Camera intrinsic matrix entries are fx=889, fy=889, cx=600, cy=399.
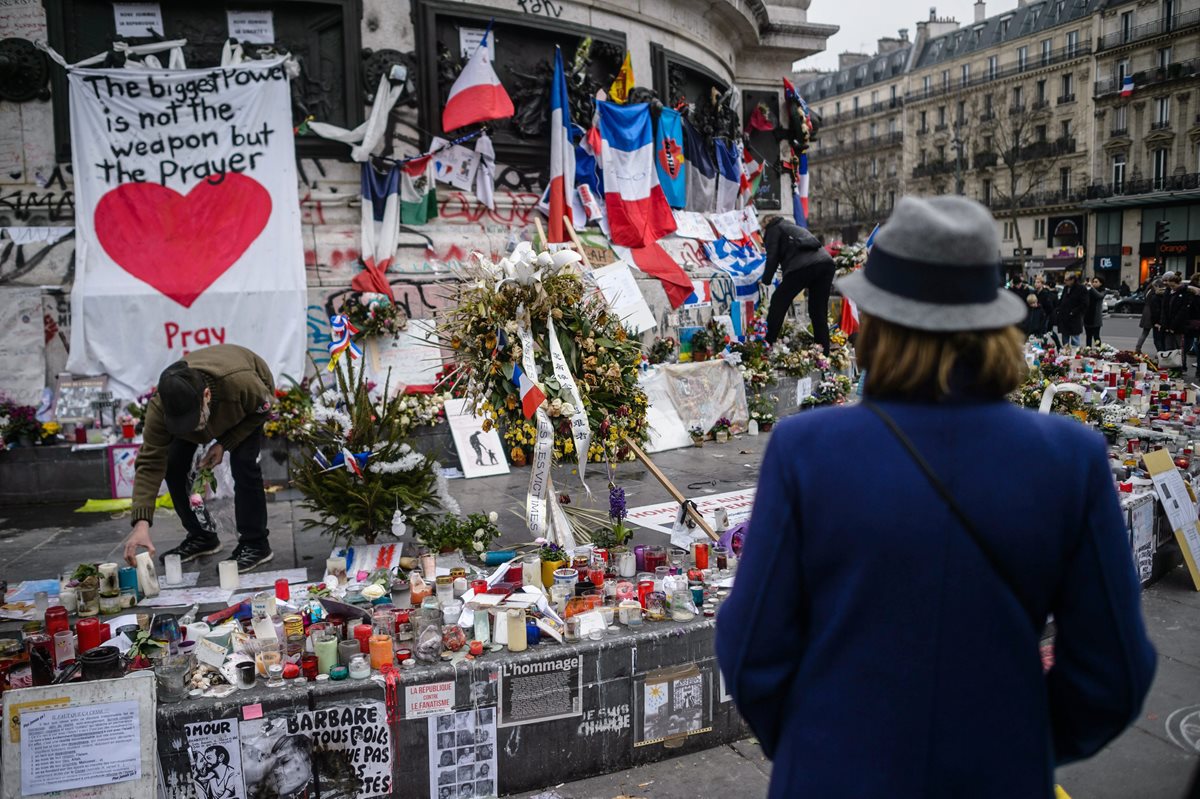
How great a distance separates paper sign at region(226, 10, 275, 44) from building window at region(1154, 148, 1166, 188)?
175 feet

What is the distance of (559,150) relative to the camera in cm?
1155

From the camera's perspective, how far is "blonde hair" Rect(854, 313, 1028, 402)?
5.47 ft

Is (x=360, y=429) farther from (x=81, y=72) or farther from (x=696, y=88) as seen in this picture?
(x=696, y=88)

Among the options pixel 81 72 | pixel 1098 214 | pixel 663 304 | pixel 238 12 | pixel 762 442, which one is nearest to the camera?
pixel 81 72

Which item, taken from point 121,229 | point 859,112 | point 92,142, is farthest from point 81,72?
point 859,112

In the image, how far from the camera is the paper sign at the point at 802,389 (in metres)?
12.6

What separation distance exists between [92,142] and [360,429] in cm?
580

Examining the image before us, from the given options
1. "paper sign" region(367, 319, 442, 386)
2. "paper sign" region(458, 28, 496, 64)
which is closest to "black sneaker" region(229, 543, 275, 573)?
"paper sign" region(367, 319, 442, 386)

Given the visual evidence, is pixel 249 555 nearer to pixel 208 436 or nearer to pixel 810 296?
pixel 208 436

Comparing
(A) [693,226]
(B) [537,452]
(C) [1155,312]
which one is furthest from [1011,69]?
(B) [537,452]

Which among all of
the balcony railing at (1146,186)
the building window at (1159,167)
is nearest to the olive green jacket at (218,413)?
the balcony railing at (1146,186)

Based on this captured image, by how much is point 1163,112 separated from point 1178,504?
178 ft

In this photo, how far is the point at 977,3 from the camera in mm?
65625

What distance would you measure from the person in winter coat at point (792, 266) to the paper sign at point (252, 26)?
678cm
